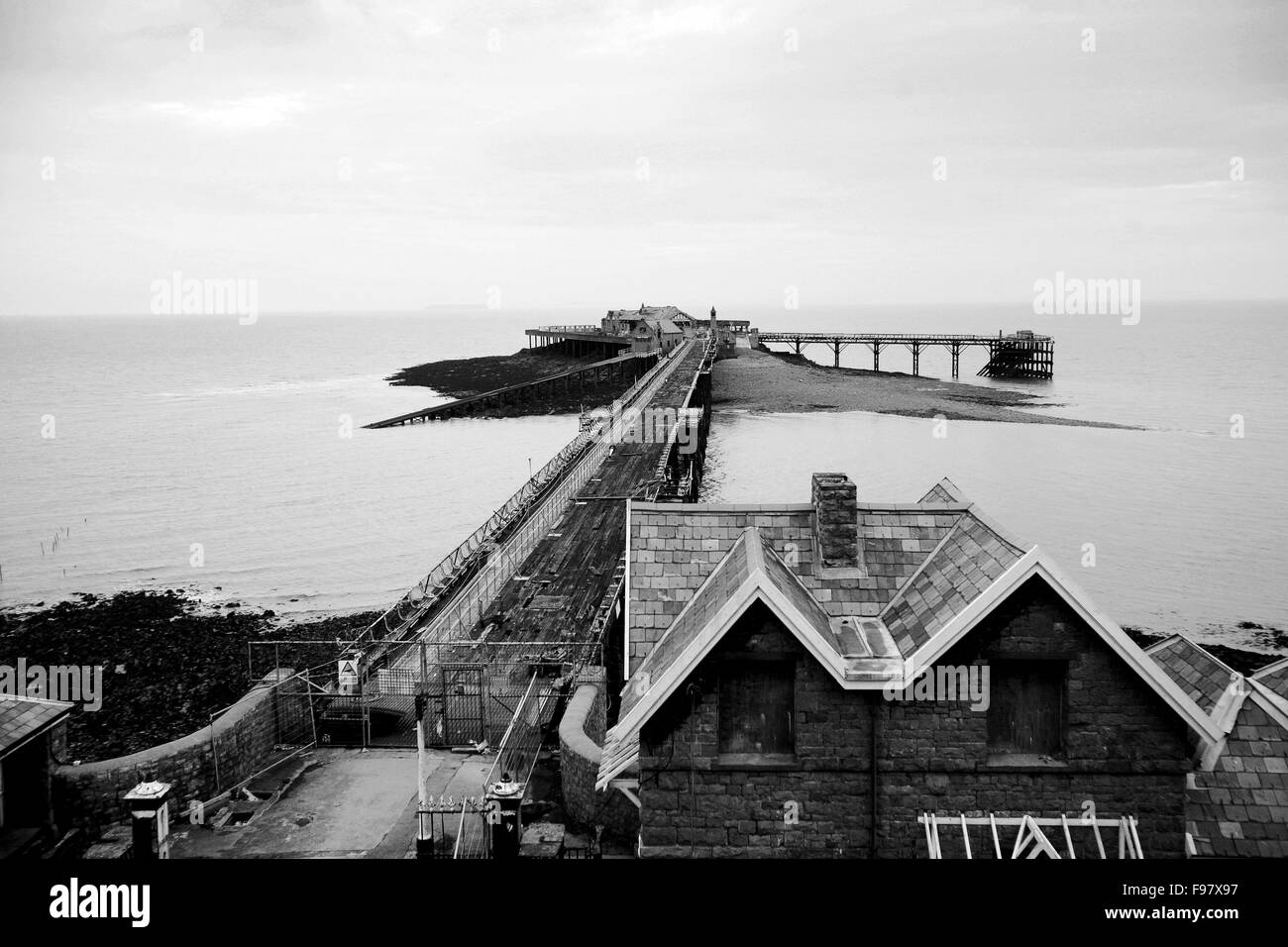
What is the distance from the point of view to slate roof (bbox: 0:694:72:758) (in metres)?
13.3

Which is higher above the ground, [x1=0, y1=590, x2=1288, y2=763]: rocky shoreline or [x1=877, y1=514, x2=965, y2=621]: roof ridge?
[x1=877, y1=514, x2=965, y2=621]: roof ridge

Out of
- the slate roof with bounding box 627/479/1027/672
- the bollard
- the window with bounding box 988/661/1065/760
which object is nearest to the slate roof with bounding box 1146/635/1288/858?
the window with bounding box 988/661/1065/760

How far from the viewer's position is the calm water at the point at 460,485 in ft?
118

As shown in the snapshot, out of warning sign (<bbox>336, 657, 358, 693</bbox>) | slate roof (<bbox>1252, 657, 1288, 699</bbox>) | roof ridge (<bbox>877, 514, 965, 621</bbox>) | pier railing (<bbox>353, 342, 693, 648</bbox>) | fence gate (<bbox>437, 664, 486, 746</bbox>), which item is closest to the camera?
roof ridge (<bbox>877, 514, 965, 621</bbox>)

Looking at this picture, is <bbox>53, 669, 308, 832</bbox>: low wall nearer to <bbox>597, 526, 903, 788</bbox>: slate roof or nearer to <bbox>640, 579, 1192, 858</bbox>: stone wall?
<bbox>597, 526, 903, 788</bbox>: slate roof

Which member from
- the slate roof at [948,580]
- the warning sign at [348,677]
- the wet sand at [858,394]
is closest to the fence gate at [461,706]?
the warning sign at [348,677]

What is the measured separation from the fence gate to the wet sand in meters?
61.7

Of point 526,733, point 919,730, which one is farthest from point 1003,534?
point 526,733

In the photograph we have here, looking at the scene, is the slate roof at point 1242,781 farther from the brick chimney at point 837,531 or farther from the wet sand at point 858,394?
the wet sand at point 858,394

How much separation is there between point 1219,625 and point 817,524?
24.3 m

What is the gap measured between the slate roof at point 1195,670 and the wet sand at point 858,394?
6412 cm

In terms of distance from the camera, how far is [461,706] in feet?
63.1
